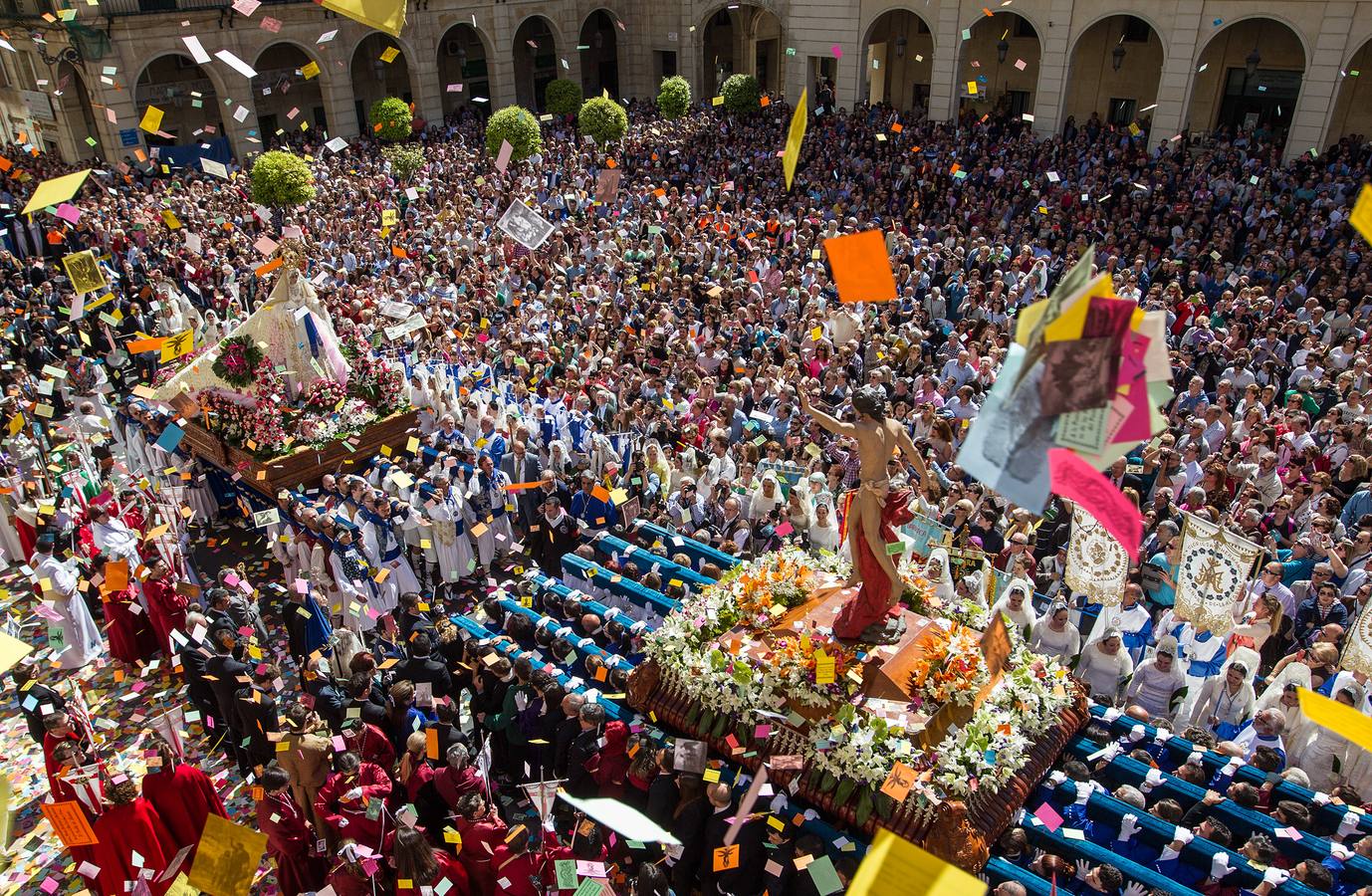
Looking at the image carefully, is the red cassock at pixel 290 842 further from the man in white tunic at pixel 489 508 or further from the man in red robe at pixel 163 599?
the man in white tunic at pixel 489 508

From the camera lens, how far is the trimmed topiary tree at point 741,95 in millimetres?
31781

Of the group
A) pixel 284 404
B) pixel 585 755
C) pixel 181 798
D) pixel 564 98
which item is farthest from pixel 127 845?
pixel 564 98

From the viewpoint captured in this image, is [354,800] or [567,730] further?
[567,730]

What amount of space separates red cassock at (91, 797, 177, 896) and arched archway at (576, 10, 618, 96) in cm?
4191

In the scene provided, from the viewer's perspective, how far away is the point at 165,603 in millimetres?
10547

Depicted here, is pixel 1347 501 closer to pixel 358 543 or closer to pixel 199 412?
pixel 358 543

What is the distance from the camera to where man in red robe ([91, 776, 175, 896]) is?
24.2 ft

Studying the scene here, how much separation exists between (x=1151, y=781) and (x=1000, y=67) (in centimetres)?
3134

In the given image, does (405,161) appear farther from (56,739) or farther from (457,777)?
(457,777)

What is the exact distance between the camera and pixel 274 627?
1166 cm

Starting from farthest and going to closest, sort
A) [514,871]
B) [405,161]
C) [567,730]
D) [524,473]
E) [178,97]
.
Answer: [178,97] → [405,161] → [524,473] → [567,730] → [514,871]

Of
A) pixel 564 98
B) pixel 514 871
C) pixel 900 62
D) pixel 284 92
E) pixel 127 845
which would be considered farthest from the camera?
pixel 284 92

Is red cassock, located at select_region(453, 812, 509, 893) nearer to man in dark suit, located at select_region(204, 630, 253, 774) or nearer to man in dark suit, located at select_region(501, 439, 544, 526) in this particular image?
man in dark suit, located at select_region(204, 630, 253, 774)

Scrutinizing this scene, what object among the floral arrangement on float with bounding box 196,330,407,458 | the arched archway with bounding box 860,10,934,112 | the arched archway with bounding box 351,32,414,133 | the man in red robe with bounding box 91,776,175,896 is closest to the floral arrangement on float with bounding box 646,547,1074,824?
the man in red robe with bounding box 91,776,175,896
